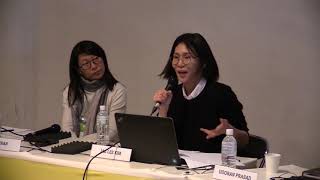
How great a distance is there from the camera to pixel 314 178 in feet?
5.42

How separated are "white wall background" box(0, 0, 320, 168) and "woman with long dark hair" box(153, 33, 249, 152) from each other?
983 mm

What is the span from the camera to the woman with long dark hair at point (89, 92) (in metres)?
3.02

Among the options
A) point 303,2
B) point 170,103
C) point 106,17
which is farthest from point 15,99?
point 303,2

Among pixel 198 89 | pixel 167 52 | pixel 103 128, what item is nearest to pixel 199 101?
pixel 198 89

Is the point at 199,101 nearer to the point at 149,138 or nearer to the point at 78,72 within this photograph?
the point at 149,138

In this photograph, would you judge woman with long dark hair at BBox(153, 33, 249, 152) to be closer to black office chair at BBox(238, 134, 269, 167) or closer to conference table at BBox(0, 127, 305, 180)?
black office chair at BBox(238, 134, 269, 167)

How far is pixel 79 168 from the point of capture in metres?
2.00

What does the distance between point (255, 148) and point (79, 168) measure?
1.00 m

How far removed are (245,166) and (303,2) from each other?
5.79 feet

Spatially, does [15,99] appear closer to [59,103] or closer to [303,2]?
[59,103]

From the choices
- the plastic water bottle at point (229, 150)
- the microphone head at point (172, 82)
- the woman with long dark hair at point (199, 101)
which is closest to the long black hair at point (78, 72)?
the microphone head at point (172, 82)

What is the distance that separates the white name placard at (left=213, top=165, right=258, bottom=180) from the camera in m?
1.65

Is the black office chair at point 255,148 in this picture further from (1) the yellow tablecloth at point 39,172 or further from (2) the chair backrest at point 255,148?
(1) the yellow tablecloth at point 39,172

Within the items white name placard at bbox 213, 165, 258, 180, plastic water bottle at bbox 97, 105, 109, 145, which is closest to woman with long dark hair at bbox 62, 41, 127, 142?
plastic water bottle at bbox 97, 105, 109, 145
